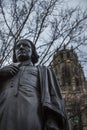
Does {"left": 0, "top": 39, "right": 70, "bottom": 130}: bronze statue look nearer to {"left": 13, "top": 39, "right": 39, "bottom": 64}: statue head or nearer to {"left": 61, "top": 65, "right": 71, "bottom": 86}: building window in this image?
{"left": 13, "top": 39, "right": 39, "bottom": 64}: statue head

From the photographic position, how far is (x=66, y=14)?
36.4 feet

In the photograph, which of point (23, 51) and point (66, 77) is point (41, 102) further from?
point (66, 77)

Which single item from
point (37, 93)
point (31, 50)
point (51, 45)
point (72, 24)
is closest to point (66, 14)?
point (72, 24)

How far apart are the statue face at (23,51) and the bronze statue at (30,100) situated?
8 centimetres

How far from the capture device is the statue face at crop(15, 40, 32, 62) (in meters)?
3.78

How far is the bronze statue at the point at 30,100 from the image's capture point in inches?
119

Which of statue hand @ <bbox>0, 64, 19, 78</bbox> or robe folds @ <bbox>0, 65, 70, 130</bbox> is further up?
statue hand @ <bbox>0, 64, 19, 78</bbox>

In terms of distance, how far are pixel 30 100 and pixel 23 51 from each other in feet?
2.66

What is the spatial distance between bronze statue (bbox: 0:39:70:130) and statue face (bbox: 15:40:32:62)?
85mm

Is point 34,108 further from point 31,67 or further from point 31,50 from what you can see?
point 31,50

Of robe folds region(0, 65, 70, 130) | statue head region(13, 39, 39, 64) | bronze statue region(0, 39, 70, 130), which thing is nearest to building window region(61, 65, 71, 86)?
statue head region(13, 39, 39, 64)

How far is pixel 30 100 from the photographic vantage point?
3.18 metres

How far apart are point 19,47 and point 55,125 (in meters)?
1.20

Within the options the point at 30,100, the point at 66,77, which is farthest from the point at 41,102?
the point at 66,77
